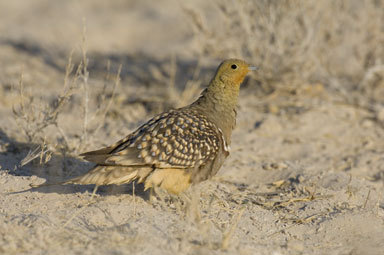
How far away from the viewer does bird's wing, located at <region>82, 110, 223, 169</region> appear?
411cm

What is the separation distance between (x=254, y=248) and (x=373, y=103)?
4.66 m

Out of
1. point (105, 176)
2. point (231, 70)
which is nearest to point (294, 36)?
point (231, 70)

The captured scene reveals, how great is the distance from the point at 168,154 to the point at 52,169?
142 cm

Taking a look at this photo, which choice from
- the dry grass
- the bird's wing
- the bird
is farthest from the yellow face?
Result: the dry grass

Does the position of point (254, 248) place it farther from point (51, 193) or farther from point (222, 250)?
point (51, 193)

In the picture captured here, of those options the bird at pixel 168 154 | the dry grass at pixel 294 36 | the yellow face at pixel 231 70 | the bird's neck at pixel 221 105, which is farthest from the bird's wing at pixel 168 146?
the dry grass at pixel 294 36

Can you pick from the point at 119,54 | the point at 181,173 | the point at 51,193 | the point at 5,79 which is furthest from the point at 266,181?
the point at 119,54

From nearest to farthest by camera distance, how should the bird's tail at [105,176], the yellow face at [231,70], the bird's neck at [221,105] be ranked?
the bird's tail at [105,176] < the bird's neck at [221,105] < the yellow face at [231,70]

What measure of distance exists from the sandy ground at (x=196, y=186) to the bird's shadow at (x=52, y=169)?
0.06 ft

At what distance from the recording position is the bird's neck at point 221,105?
15.6ft

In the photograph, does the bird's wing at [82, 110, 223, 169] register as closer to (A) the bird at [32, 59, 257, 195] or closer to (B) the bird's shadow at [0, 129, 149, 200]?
(A) the bird at [32, 59, 257, 195]

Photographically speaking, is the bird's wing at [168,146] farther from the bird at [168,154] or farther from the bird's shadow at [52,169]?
the bird's shadow at [52,169]

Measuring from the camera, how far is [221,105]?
15.8 feet

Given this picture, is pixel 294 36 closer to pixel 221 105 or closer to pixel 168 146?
pixel 221 105
